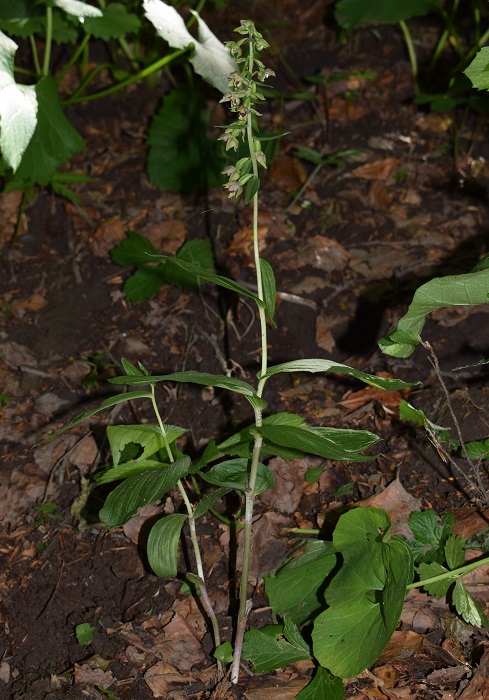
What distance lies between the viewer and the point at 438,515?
7.19ft

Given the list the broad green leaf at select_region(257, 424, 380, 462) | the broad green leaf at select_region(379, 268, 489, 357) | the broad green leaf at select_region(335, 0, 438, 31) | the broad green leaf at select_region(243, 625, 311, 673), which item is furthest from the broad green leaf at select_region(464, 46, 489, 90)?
the broad green leaf at select_region(335, 0, 438, 31)

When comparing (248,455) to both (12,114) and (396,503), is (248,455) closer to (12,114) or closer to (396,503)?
(396,503)

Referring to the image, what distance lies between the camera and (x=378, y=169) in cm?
375

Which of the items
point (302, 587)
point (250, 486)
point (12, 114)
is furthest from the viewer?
point (12, 114)

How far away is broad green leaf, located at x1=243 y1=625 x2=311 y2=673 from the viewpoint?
190cm

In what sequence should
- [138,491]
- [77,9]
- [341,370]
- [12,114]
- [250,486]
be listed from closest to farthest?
[341,370]
[138,491]
[250,486]
[12,114]
[77,9]

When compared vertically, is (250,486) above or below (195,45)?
below

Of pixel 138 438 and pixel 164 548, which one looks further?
pixel 138 438

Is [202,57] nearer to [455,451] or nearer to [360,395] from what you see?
[360,395]

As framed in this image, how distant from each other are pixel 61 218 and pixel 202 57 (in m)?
1.29

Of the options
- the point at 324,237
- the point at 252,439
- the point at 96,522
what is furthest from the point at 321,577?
the point at 324,237

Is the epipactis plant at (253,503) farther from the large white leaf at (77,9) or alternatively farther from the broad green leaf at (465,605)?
the large white leaf at (77,9)

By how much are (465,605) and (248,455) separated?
0.69 meters

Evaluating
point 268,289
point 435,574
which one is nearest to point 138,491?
point 268,289
